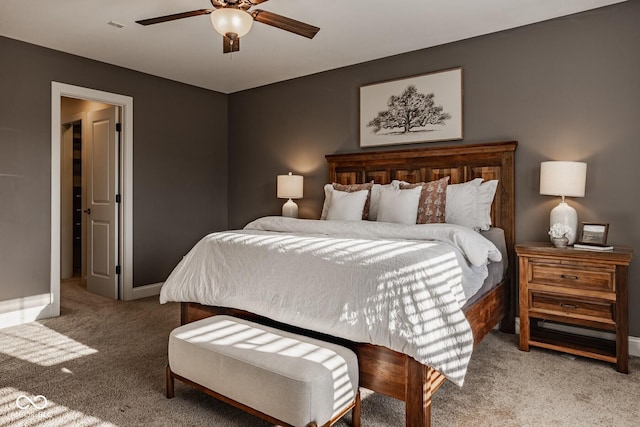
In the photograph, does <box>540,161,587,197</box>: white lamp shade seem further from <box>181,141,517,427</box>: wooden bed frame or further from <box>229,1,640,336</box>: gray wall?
<box>181,141,517,427</box>: wooden bed frame

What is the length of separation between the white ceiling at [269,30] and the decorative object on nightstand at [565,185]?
119cm

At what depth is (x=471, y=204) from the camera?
322 cm

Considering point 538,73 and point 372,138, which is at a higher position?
point 538,73

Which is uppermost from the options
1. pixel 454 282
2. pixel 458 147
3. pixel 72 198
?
pixel 458 147

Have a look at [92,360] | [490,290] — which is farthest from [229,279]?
[490,290]

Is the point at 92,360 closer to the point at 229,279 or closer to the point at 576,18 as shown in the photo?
the point at 229,279

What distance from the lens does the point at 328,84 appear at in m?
4.54

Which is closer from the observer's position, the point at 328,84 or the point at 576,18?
the point at 576,18

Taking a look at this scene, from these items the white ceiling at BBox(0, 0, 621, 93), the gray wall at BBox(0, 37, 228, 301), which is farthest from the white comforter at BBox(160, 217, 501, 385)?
the gray wall at BBox(0, 37, 228, 301)

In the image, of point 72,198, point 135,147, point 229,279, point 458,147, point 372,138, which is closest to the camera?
point 229,279

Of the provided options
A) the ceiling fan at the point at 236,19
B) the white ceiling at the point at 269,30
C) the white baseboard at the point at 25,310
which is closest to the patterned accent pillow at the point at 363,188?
the white ceiling at the point at 269,30

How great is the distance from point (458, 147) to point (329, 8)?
5.19 feet

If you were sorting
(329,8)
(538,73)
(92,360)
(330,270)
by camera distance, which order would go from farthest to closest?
1. (538,73)
2. (329,8)
3. (92,360)
4. (330,270)

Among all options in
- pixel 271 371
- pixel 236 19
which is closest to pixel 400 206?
pixel 236 19
